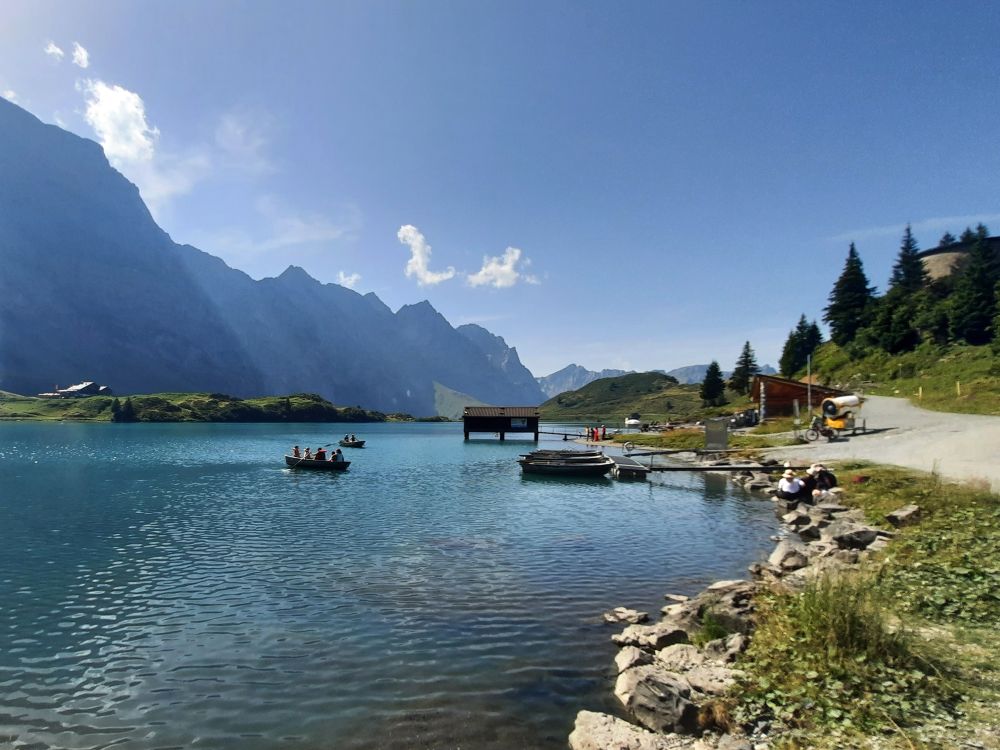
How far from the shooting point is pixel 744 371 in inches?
5679

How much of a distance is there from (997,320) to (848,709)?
3642 inches

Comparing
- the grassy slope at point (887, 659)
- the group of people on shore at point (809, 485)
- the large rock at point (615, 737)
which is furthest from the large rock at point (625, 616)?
the group of people on shore at point (809, 485)

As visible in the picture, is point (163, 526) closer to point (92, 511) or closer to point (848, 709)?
point (92, 511)

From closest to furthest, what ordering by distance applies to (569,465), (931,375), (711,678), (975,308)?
(711,678), (569,465), (931,375), (975,308)

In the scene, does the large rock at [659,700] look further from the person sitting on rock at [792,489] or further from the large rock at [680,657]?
the person sitting on rock at [792,489]

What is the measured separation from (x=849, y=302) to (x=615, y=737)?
435 ft

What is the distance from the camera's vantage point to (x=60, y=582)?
20125 millimetres

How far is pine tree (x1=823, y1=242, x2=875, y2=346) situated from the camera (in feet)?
372

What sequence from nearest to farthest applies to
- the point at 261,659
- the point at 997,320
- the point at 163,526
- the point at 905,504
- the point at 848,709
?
the point at 848,709, the point at 261,659, the point at 905,504, the point at 163,526, the point at 997,320

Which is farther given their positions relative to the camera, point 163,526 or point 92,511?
point 92,511

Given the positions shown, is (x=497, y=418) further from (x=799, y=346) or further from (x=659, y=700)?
(x=659, y=700)

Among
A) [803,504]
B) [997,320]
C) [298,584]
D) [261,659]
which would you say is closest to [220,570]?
[298,584]

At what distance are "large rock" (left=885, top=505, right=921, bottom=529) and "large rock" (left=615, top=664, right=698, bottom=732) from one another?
619 inches

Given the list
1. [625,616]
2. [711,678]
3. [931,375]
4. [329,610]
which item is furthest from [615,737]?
[931,375]
